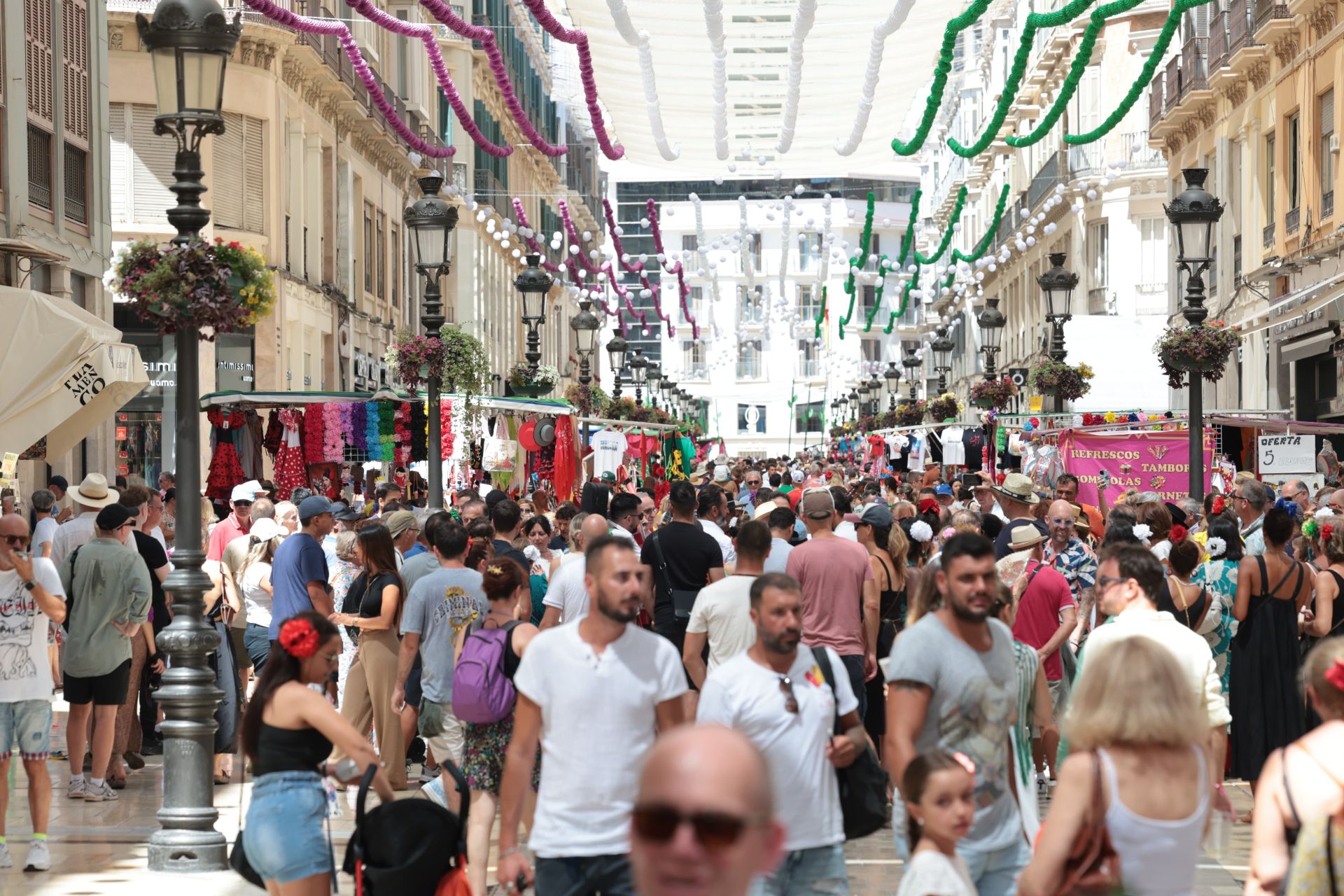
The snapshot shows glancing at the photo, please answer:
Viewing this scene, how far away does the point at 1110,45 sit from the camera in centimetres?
4347

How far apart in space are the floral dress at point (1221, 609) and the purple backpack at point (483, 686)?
4289 mm

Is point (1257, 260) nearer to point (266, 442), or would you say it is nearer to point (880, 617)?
point (266, 442)

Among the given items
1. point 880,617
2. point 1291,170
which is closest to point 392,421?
point 880,617

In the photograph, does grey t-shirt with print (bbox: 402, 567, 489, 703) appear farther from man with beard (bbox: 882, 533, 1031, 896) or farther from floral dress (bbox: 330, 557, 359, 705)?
man with beard (bbox: 882, 533, 1031, 896)

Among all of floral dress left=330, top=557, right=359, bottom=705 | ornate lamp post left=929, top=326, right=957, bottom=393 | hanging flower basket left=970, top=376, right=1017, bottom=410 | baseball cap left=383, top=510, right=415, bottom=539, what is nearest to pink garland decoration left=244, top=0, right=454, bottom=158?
baseball cap left=383, top=510, right=415, bottom=539

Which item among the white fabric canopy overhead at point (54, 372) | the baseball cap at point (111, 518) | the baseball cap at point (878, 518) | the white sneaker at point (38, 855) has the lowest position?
the white sneaker at point (38, 855)

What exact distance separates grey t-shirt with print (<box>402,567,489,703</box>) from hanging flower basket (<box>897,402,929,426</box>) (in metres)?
38.2

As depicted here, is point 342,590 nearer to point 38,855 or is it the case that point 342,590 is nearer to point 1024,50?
point 38,855

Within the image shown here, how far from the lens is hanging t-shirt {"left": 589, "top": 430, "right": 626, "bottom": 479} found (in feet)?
80.5

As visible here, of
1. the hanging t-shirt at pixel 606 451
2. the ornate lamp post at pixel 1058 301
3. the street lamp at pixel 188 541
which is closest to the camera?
the street lamp at pixel 188 541

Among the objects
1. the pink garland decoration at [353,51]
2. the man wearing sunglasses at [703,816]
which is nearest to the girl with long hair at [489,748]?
the man wearing sunglasses at [703,816]

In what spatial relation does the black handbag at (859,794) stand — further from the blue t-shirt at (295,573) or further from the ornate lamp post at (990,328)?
the ornate lamp post at (990,328)

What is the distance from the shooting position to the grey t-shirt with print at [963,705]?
5641mm

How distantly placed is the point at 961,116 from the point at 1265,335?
4347 cm
